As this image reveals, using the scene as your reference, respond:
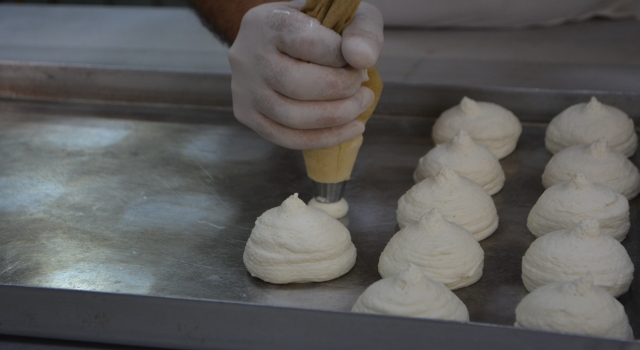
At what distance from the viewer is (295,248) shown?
1.52 metres

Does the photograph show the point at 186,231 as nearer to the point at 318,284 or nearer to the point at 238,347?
the point at 318,284

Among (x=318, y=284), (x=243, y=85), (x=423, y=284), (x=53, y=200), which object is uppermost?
(x=243, y=85)

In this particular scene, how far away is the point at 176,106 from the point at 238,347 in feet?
4.88

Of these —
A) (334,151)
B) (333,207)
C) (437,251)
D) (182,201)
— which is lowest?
(182,201)

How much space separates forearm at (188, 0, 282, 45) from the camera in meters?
2.11

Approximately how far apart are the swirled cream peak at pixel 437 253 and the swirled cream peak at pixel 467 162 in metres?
0.41

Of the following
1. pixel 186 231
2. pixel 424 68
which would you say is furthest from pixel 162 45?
pixel 186 231

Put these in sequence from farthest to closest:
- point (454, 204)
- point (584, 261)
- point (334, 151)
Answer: point (454, 204) < point (334, 151) < point (584, 261)

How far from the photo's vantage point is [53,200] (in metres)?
1.93

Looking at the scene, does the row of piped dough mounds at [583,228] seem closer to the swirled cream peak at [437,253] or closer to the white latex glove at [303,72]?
the swirled cream peak at [437,253]

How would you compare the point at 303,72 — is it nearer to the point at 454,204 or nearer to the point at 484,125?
the point at 454,204

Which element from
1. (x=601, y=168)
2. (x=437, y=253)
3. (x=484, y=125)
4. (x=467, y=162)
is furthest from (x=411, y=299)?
(x=484, y=125)

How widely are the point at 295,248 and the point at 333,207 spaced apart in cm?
29

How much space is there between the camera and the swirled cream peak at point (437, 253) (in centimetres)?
149
